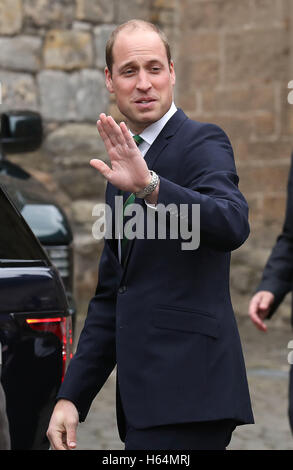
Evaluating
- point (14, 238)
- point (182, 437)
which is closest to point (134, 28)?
point (14, 238)

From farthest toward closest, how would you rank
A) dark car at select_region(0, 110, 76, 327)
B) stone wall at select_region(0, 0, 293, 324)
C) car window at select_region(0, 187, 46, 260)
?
stone wall at select_region(0, 0, 293, 324) < dark car at select_region(0, 110, 76, 327) < car window at select_region(0, 187, 46, 260)

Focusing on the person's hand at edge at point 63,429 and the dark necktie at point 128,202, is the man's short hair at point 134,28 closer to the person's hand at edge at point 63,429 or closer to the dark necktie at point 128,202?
the dark necktie at point 128,202

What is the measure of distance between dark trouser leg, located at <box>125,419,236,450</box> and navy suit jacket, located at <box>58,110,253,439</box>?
0.03 meters

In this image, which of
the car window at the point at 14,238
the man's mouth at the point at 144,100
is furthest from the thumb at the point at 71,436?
the man's mouth at the point at 144,100

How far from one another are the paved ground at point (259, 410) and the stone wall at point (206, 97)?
145cm

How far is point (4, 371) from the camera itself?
2689mm

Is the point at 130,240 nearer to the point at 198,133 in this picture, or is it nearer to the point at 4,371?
the point at 198,133

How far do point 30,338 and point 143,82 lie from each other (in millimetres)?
762

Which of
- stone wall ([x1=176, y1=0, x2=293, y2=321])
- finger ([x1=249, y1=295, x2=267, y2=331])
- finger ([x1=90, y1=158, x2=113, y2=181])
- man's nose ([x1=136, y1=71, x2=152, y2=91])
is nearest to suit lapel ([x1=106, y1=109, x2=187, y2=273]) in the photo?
man's nose ([x1=136, y1=71, x2=152, y2=91])

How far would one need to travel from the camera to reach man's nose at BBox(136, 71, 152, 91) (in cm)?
249

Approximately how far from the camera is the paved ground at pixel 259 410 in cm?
552

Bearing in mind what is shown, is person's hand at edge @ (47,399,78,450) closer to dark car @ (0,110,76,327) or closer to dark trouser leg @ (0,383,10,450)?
dark trouser leg @ (0,383,10,450)

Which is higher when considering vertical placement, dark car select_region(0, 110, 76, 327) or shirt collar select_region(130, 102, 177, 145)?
shirt collar select_region(130, 102, 177, 145)

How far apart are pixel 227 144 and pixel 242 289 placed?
7945mm
